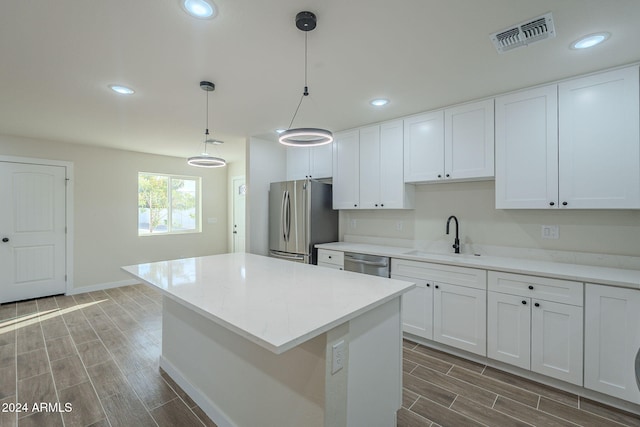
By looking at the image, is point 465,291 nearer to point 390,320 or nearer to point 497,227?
point 497,227

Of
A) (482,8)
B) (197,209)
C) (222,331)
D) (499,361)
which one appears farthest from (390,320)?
(197,209)

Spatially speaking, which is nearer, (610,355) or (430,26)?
(430,26)

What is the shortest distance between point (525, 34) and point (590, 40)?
0.47m

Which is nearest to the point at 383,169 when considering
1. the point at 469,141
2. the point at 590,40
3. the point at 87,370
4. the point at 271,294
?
the point at 469,141

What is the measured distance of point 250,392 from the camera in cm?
163

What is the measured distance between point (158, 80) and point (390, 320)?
2570 millimetres

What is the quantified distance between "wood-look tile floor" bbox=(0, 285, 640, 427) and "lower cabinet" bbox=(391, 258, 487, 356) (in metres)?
0.19

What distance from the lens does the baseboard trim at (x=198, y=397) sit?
5.98 ft

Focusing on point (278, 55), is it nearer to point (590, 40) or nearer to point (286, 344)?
point (286, 344)

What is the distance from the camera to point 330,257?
3594 millimetres

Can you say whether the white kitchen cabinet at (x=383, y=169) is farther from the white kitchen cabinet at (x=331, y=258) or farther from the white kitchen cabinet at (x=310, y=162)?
the white kitchen cabinet at (x=331, y=258)

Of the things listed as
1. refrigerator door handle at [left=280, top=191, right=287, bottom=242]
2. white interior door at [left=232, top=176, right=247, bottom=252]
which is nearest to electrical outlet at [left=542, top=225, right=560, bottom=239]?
refrigerator door handle at [left=280, top=191, right=287, bottom=242]

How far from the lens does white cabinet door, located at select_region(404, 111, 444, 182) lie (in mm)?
3031

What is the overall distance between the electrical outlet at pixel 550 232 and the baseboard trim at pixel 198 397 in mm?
2980
